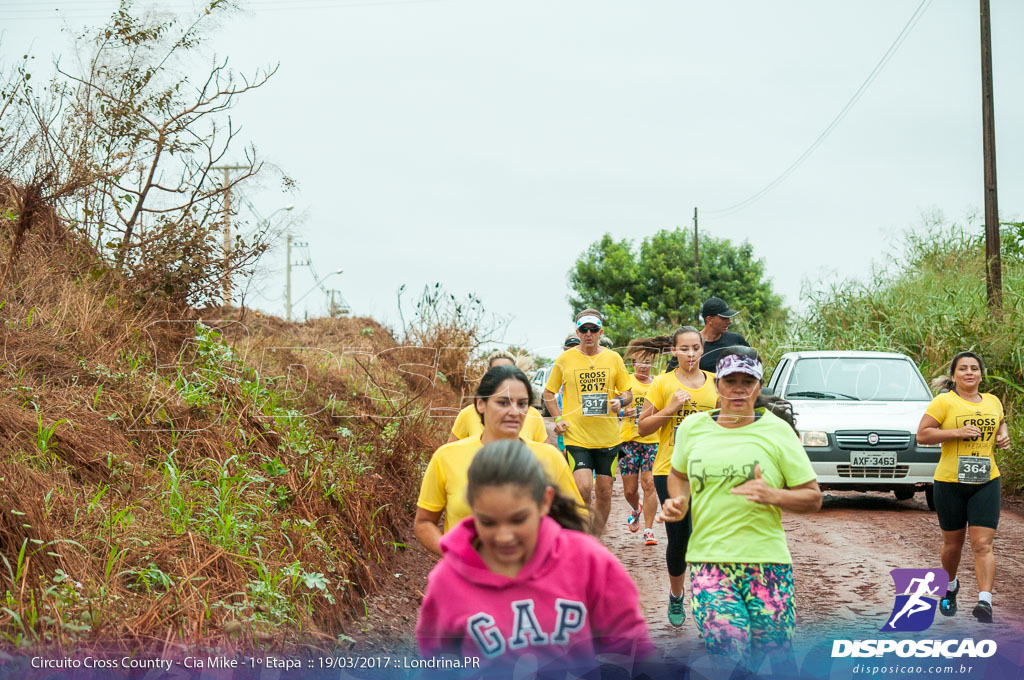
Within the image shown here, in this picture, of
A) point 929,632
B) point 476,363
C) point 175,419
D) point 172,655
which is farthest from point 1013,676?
point 476,363

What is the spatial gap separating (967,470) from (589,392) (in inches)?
133

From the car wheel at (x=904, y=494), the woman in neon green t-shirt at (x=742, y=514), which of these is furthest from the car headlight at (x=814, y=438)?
the woman in neon green t-shirt at (x=742, y=514)

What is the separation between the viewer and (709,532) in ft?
15.5

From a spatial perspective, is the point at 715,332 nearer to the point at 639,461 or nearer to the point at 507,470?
the point at 639,461

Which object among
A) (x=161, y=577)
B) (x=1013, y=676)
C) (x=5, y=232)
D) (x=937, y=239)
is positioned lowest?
(x=1013, y=676)

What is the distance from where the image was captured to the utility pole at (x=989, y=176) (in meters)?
18.3

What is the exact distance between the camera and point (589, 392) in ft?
31.1

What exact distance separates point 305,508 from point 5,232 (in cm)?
519

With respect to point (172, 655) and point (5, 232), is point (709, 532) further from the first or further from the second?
point (5, 232)

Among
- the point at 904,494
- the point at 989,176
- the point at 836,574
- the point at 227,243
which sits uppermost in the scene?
the point at 989,176

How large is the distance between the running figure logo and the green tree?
40.3 metres

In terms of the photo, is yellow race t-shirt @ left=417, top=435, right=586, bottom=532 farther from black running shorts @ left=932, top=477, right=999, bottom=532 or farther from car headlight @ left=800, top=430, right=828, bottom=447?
car headlight @ left=800, top=430, right=828, bottom=447

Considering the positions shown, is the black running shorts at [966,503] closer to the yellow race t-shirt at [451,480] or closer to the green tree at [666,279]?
the yellow race t-shirt at [451,480]

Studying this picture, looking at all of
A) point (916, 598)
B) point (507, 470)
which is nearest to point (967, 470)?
point (916, 598)
